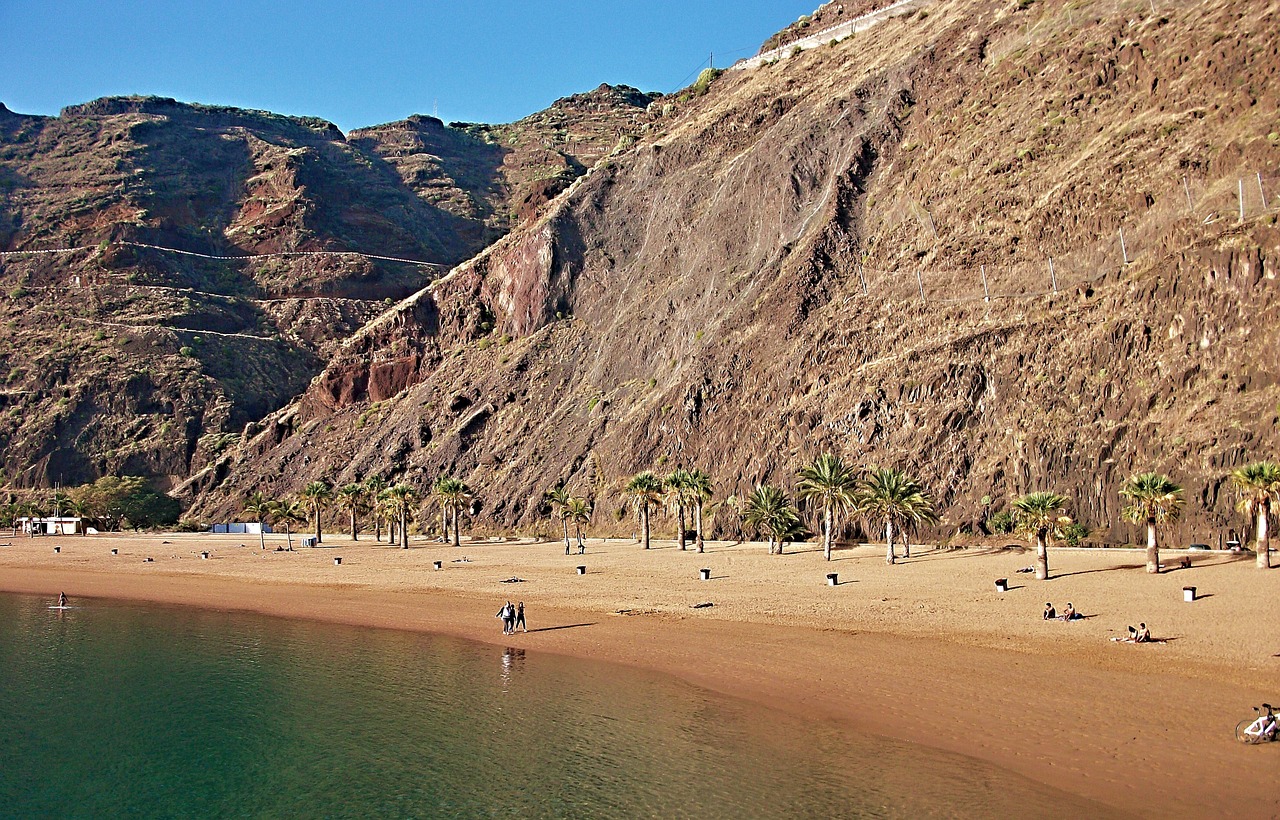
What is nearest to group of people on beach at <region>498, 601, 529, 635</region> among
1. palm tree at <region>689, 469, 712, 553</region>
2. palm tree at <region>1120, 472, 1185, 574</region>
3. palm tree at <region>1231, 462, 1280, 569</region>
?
palm tree at <region>689, 469, 712, 553</region>

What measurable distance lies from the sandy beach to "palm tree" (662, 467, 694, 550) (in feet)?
7.80

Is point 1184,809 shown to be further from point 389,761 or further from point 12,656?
point 12,656

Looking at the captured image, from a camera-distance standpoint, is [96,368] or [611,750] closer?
[611,750]

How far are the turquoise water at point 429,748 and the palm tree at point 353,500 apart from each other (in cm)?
3984

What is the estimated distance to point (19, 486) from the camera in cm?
9288

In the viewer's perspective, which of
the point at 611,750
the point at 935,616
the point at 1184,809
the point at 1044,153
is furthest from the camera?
the point at 1044,153

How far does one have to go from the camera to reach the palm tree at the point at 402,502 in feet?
202

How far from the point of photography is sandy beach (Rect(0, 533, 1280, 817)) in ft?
55.7

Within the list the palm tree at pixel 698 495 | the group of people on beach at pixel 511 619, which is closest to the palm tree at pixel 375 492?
the palm tree at pixel 698 495

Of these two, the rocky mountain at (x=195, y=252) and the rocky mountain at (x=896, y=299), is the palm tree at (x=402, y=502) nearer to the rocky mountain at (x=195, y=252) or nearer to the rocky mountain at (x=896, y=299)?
the rocky mountain at (x=896, y=299)

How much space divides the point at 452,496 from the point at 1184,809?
50627 millimetres

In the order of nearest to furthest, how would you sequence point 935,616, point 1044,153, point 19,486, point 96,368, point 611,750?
point 611,750, point 935,616, point 1044,153, point 19,486, point 96,368

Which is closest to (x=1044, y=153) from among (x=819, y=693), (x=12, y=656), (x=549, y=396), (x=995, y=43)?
(x=995, y=43)

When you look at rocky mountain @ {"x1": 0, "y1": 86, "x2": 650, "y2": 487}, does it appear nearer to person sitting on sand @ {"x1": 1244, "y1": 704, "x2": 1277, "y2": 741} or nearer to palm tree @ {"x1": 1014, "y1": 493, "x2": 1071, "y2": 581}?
palm tree @ {"x1": 1014, "y1": 493, "x2": 1071, "y2": 581}
